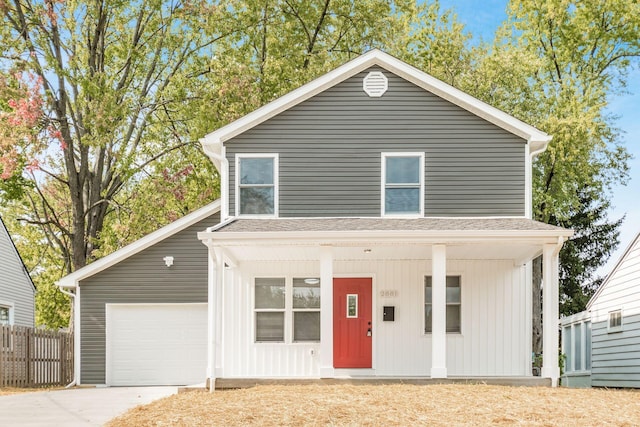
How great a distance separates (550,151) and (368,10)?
27.3 feet

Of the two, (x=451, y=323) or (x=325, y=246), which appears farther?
A: (x=451, y=323)

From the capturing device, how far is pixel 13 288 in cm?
2598

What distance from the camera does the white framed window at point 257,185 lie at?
56.7 feet

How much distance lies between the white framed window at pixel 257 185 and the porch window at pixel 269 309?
1595mm

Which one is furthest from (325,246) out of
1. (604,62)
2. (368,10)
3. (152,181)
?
(604,62)

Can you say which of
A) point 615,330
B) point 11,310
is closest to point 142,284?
point 11,310

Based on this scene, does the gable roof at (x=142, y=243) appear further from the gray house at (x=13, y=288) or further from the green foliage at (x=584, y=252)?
the green foliage at (x=584, y=252)

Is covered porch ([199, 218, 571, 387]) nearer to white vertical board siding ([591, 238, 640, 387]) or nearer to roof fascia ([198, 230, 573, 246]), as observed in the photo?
roof fascia ([198, 230, 573, 246])

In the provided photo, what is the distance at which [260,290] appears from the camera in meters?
17.6

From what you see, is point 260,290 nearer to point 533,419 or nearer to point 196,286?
point 196,286

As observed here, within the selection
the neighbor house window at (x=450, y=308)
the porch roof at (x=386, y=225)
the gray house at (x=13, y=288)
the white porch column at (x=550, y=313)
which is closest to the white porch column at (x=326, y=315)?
the porch roof at (x=386, y=225)

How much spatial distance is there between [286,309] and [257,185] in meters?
2.81

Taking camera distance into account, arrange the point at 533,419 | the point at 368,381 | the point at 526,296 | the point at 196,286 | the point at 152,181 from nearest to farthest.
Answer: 1. the point at 533,419
2. the point at 368,381
3. the point at 526,296
4. the point at 196,286
5. the point at 152,181

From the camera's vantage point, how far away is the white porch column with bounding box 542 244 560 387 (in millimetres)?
14844
